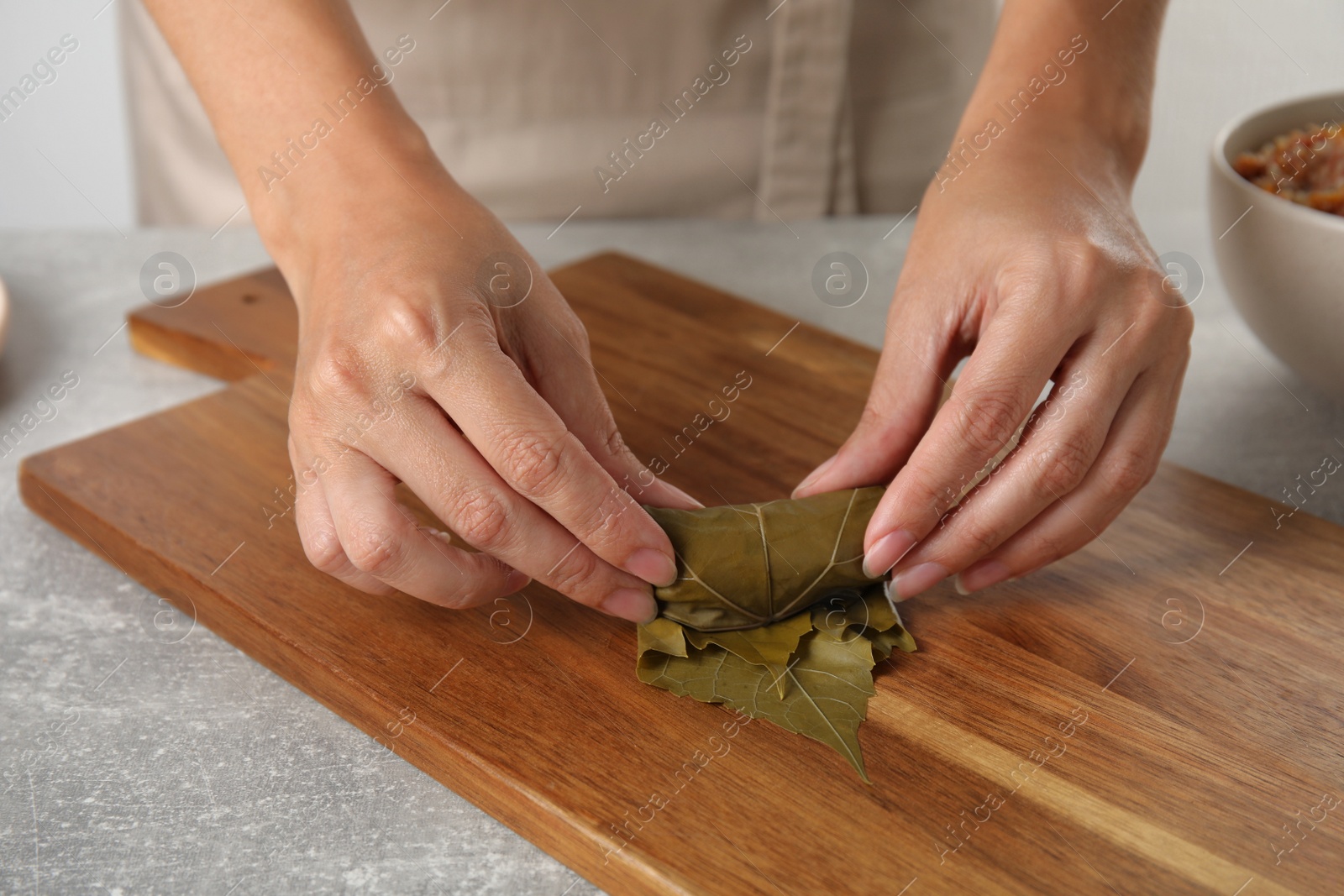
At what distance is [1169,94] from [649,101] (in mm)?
2538

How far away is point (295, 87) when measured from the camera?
5.08 feet

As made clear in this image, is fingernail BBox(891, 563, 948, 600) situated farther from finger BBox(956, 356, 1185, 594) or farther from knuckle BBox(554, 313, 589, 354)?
knuckle BBox(554, 313, 589, 354)

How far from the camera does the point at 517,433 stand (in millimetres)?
1274

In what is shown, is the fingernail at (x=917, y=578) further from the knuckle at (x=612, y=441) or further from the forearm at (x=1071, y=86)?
the forearm at (x=1071, y=86)

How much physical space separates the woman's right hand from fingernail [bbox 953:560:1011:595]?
432 mm

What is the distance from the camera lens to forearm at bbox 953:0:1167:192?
5.30 feet

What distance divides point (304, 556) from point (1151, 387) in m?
1.24

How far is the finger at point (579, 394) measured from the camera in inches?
56.2

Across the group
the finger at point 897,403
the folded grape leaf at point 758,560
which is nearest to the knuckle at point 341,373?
the folded grape leaf at point 758,560

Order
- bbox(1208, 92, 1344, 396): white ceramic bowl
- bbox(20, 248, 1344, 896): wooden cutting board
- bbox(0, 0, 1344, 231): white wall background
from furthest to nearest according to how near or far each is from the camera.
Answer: bbox(0, 0, 1344, 231): white wall background → bbox(1208, 92, 1344, 396): white ceramic bowl → bbox(20, 248, 1344, 896): wooden cutting board

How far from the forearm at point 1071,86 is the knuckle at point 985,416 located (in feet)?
1.40

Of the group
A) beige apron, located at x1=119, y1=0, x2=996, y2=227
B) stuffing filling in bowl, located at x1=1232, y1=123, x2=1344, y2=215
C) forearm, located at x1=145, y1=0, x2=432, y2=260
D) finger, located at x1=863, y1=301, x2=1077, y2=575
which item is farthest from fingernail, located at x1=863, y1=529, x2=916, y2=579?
beige apron, located at x1=119, y1=0, x2=996, y2=227

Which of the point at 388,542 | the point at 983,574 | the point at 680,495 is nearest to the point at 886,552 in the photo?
the point at 983,574

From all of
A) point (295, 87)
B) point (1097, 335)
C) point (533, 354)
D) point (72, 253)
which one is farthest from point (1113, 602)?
point (72, 253)
